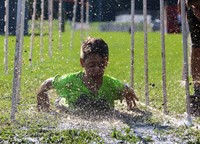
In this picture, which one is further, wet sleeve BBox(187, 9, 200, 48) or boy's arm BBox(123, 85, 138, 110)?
wet sleeve BBox(187, 9, 200, 48)

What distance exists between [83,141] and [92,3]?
14997 millimetres

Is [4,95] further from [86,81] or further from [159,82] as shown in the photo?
[159,82]

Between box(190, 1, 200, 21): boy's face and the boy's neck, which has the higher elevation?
box(190, 1, 200, 21): boy's face

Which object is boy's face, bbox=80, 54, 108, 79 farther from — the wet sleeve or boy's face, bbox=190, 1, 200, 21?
the wet sleeve

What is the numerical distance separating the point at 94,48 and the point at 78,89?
0.36 meters

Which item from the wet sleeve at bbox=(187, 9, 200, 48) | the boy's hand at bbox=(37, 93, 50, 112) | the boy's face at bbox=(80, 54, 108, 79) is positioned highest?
the wet sleeve at bbox=(187, 9, 200, 48)

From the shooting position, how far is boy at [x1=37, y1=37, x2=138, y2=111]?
5426 mm

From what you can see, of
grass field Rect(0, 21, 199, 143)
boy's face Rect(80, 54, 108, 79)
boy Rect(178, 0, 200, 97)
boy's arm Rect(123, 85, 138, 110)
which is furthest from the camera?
grass field Rect(0, 21, 199, 143)

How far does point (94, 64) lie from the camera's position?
5.42m

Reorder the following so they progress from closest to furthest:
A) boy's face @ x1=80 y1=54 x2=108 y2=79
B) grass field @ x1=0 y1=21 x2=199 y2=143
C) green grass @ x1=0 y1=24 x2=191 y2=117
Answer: boy's face @ x1=80 y1=54 x2=108 y2=79, grass field @ x1=0 y1=21 x2=199 y2=143, green grass @ x1=0 y1=24 x2=191 y2=117

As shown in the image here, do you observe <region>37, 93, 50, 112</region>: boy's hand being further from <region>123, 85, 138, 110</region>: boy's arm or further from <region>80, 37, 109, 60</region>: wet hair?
<region>123, 85, 138, 110</region>: boy's arm

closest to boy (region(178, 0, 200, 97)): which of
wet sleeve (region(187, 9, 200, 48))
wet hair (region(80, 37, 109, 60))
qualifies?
wet sleeve (region(187, 9, 200, 48))

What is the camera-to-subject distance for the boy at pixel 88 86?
5.43m

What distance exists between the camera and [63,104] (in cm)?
554
